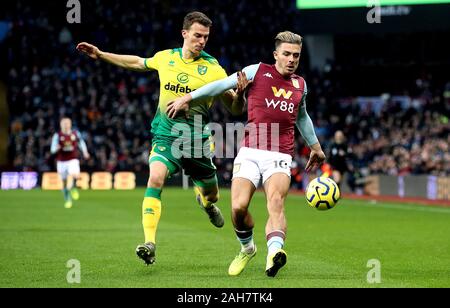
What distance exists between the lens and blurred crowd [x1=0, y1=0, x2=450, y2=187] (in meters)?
37.0

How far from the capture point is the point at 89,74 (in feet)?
131

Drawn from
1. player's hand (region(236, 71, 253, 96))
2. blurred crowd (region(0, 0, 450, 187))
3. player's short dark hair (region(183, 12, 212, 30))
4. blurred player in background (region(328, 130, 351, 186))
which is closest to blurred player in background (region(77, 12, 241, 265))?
player's short dark hair (region(183, 12, 212, 30))

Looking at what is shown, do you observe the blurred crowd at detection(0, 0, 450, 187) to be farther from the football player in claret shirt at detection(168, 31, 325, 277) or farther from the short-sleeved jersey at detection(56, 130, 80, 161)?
the football player in claret shirt at detection(168, 31, 325, 277)

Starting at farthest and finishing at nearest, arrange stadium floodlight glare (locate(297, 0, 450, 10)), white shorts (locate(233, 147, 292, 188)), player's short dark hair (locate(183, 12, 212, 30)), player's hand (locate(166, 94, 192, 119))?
stadium floodlight glare (locate(297, 0, 450, 10))
player's short dark hair (locate(183, 12, 212, 30))
white shorts (locate(233, 147, 292, 188))
player's hand (locate(166, 94, 192, 119))

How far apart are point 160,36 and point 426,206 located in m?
19.7

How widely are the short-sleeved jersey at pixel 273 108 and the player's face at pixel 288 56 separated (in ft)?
0.41

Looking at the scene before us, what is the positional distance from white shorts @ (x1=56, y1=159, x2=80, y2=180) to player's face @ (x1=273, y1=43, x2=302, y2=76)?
14.8 meters

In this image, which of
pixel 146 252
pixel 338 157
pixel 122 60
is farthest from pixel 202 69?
pixel 338 157

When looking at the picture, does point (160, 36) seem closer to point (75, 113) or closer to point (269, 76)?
point (75, 113)

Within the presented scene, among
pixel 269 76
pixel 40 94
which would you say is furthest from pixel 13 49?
pixel 269 76

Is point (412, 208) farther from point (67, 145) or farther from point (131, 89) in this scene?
point (131, 89)

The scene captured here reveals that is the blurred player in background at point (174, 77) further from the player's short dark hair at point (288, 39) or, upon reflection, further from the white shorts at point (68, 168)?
the white shorts at point (68, 168)

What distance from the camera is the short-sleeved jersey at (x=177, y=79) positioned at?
10586 mm

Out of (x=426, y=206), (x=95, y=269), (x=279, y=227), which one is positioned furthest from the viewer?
(x=426, y=206)
